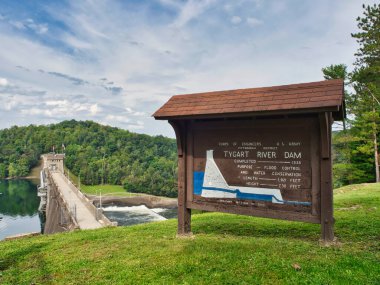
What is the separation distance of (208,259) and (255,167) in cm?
216

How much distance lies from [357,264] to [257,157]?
102 inches

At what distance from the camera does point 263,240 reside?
254 inches

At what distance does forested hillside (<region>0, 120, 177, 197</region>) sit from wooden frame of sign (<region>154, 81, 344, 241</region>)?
294 feet

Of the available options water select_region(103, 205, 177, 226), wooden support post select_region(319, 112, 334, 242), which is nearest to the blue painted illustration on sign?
wooden support post select_region(319, 112, 334, 242)

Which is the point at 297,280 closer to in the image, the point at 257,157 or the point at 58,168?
the point at 257,157

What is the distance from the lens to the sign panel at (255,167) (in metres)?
5.82

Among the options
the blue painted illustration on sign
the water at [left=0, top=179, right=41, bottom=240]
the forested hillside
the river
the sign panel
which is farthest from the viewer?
the forested hillside

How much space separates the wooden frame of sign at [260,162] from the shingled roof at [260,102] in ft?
0.13

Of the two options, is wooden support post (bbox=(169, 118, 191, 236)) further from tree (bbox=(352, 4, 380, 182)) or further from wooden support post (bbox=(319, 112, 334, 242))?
tree (bbox=(352, 4, 380, 182))

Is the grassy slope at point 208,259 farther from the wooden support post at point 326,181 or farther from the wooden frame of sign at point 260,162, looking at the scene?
the wooden frame of sign at point 260,162

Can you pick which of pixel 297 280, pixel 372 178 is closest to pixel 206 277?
pixel 297 280

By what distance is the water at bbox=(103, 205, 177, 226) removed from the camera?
54.7 metres

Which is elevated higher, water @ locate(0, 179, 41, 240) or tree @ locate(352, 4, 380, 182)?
tree @ locate(352, 4, 380, 182)

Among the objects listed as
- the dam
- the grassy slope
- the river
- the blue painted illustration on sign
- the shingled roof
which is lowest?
the river
